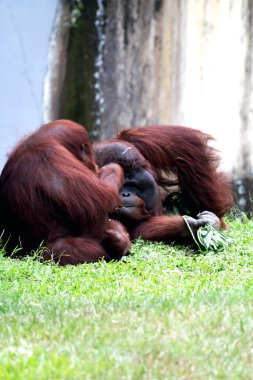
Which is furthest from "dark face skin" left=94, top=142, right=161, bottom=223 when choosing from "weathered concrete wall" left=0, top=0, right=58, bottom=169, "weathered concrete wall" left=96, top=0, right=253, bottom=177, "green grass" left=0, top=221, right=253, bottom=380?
"weathered concrete wall" left=96, top=0, right=253, bottom=177

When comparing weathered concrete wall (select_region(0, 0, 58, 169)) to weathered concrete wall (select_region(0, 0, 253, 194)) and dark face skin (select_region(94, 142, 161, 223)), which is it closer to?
weathered concrete wall (select_region(0, 0, 253, 194))

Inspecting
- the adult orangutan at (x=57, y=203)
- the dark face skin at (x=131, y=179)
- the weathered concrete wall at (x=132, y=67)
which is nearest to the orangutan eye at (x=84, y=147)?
the adult orangutan at (x=57, y=203)

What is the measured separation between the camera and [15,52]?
304 inches

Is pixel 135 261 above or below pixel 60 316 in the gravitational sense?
below

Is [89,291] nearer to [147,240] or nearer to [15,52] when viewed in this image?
[147,240]

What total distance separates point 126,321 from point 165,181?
3.15 m

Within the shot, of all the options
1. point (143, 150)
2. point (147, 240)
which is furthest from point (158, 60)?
point (147, 240)

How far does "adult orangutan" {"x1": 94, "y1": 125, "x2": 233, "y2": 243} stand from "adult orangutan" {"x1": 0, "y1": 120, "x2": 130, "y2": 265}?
53cm

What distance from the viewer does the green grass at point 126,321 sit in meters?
2.98

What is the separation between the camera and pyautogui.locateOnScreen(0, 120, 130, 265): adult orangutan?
5340 mm

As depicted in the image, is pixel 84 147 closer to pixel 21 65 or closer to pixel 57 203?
pixel 57 203

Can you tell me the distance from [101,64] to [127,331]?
494cm

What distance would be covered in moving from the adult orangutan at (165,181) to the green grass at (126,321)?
0.87 meters

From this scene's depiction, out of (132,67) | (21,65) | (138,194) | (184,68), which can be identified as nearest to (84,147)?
(138,194)
